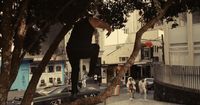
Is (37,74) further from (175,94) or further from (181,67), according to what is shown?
(175,94)

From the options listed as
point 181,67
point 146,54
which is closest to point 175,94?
point 181,67

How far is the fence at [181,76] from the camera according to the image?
23203 mm

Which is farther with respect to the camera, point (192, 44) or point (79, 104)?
point (192, 44)

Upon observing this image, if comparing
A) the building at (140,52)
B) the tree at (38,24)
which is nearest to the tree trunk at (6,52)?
the tree at (38,24)

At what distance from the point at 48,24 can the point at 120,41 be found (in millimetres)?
50800

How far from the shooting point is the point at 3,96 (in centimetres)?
613

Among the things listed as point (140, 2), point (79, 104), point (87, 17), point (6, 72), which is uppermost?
point (140, 2)

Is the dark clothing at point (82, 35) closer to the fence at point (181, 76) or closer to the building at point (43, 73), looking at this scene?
the fence at point (181, 76)

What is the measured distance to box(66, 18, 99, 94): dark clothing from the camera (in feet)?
19.2

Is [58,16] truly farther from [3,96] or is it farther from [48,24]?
[3,96]

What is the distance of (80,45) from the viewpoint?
229 inches

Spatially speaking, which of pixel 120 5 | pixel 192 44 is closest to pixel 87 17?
pixel 120 5

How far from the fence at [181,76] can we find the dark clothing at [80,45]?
17.5 metres

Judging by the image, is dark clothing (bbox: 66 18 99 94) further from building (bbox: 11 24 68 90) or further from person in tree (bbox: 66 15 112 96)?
building (bbox: 11 24 68 90)
